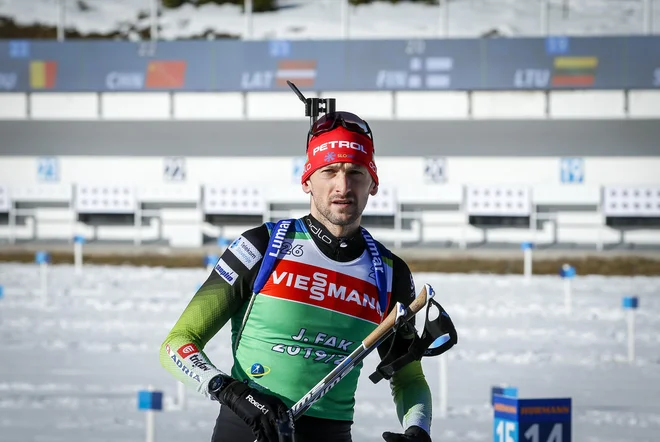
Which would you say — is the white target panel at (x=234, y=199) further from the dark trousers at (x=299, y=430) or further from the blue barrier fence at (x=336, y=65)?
the dark trousers at (x=299, y=430)

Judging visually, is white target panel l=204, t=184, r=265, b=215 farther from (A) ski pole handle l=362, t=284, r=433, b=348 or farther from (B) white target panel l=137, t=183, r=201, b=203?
(A) ski pole handle l=362, t=284, r=433, b=348

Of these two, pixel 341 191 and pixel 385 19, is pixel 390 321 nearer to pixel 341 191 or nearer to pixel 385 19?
pixel 341 191

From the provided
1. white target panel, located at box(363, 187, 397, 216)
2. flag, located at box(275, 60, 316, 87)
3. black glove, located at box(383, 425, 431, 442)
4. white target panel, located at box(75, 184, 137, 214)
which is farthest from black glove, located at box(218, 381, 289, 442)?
white target panel, located at box(75, 184, 137, 214)

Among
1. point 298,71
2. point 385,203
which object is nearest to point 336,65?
point 298,71

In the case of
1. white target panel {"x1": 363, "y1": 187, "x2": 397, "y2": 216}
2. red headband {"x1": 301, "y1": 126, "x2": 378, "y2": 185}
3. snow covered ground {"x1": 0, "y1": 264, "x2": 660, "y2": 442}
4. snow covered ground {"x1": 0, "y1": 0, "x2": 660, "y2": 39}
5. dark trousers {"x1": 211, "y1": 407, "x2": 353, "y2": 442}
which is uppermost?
snow covered ground {"x1": 0, "y1": 0, "x2": 660, "y2": 39}

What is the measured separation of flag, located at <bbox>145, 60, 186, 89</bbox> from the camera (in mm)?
32094

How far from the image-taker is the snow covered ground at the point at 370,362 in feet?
29.0

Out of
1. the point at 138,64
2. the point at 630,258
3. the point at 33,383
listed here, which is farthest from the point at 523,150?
the point at 33,383

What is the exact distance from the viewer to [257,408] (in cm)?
321

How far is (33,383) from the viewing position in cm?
1068

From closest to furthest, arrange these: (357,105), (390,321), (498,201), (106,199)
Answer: (390,321)
(498,201)
(357,105)
(106,199)

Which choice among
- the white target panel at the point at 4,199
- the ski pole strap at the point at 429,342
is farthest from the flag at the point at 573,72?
the ski pole strap at the point at 429,342

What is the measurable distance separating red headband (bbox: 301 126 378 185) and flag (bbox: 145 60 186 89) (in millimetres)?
28703

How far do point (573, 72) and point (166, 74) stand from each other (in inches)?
429
